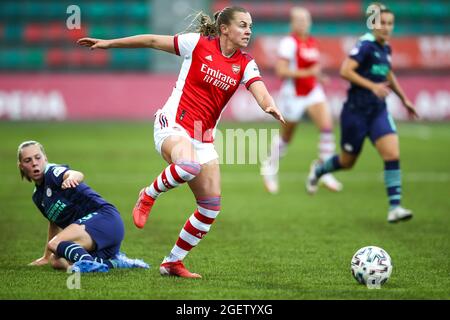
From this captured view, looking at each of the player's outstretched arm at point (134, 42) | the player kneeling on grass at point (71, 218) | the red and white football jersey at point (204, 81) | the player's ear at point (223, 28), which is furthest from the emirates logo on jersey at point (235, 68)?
the player kneeling on grass at point (71, 218)

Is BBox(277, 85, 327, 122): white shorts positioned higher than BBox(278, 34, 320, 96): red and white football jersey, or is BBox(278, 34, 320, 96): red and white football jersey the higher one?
BBox(278, 34, 320, 96): red and white football jersey

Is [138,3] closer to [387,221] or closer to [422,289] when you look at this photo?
[387,221]

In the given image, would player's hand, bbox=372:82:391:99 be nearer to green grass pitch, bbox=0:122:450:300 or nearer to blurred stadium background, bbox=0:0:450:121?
green grass pitch, bbox=0:122:450:300

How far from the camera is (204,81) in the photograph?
688 centimetres

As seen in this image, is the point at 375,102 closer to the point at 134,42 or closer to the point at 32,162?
the point at 134,42

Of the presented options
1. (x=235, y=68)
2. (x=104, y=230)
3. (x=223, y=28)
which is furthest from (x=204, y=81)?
(x=104, y=230)

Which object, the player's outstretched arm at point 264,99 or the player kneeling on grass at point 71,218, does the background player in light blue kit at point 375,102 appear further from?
the player kneeling on grass at point 71,218

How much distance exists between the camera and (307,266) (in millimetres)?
7184

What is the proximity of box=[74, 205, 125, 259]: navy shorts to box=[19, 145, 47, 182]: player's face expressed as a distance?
528mm

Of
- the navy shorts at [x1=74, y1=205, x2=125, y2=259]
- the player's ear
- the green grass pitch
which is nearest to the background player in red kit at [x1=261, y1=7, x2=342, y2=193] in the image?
the green grass pitch

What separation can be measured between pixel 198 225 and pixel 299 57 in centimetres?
727

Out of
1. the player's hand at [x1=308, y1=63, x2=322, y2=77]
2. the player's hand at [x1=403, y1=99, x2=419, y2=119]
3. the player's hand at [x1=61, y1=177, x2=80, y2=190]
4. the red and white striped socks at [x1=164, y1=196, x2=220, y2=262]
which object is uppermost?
the player's hand at [x1=308, y1=63, x2=322, y2=77]

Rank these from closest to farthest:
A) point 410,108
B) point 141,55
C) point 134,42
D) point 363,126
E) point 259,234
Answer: point 134,42, point 259,234, point 363,126, point 410,108, point 141,55

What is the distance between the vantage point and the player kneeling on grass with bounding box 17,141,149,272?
22.5 ft
